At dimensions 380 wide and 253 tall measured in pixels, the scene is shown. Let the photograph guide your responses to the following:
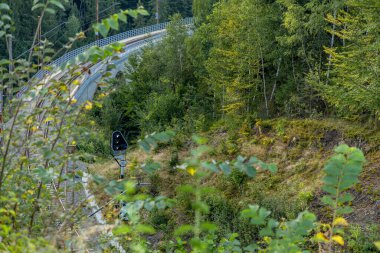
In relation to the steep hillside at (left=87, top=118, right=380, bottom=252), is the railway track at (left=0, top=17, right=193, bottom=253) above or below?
above

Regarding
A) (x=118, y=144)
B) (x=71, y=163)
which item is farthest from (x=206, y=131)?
(x=71, y=163)

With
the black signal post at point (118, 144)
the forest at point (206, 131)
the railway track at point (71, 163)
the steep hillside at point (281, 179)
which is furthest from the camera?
the black signal post at point (118, 144)

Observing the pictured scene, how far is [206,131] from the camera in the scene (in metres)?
23.9

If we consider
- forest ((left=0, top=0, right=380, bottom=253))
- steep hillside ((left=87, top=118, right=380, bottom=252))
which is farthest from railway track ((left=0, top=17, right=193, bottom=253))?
steep hillside ((left=87, top=118, right=380, bottom=252))

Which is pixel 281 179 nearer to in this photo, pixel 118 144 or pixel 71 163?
pixel 118 144

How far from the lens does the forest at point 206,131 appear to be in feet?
11.6

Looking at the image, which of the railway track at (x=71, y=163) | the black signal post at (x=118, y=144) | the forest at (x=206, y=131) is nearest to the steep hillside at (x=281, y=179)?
the forest at (x=206, y=131)

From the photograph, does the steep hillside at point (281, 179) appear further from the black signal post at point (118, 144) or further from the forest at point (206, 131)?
the black signal post at point (118, 144)

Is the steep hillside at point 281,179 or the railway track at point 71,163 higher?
the railway track at point 71,163

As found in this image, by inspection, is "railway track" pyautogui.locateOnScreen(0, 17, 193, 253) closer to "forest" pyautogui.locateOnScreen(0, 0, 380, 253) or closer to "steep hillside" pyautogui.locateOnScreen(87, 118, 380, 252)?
"forest" pyautogui.locateOnScreen(0, 0, 380, 253)

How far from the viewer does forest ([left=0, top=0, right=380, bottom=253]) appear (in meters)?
3.53

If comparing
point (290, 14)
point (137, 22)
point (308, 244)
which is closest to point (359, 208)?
point (308, 244)

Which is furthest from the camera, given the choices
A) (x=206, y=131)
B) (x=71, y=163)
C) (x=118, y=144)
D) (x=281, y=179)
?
(x=206, y=131)

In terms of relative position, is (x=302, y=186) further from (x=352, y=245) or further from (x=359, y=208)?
(x=352, y=245)
